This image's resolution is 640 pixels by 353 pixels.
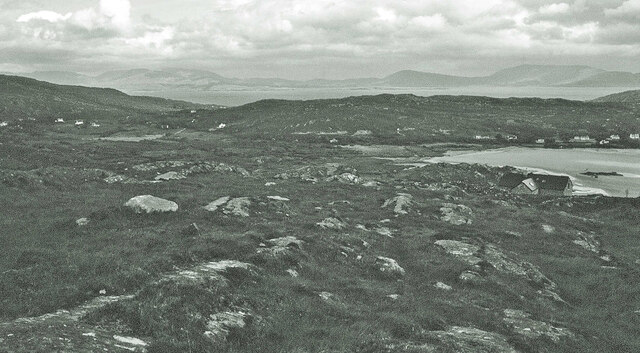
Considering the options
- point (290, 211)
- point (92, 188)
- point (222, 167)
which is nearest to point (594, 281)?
point (290, 211)

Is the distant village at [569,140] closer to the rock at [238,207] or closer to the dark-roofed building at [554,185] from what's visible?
the dark-roofed building at [554,185]

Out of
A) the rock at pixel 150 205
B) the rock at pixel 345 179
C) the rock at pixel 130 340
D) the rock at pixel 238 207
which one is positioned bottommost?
the rock at pixel 345 179

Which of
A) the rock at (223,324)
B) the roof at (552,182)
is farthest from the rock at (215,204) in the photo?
the roof at (552,182)

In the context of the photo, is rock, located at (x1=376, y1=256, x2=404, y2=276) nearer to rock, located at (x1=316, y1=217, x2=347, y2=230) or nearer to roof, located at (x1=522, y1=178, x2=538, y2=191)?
rock, located at (x1=316, y1=217, x2=347, y2=230)

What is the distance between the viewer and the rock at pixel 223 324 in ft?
41.3

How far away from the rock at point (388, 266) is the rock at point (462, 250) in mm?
5799

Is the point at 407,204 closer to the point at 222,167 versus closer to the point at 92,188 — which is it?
the point at 92,188

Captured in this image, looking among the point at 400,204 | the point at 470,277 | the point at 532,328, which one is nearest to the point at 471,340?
the point at 532,328

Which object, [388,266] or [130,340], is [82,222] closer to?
[388,266]

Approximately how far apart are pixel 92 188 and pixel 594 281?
40502mm

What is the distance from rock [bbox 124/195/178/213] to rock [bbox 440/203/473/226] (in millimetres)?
26250

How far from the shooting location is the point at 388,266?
25188mm

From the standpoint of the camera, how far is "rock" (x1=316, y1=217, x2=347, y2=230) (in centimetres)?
3236

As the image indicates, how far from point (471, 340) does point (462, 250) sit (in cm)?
1660
